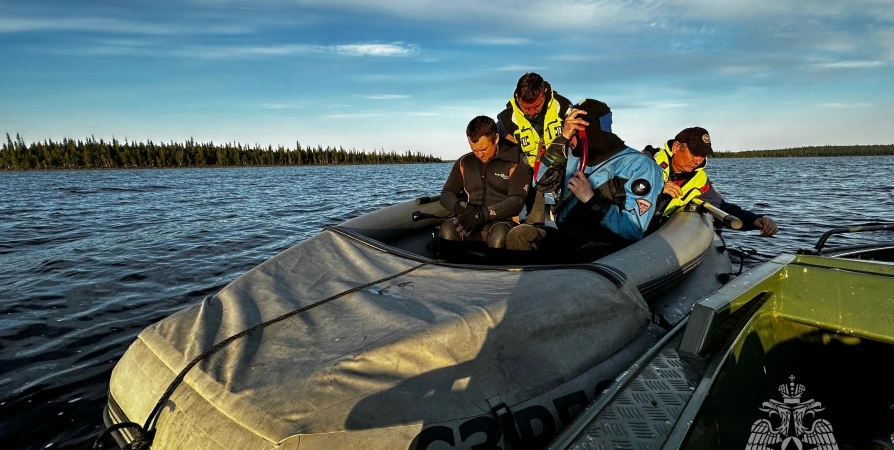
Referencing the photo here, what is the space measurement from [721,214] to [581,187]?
1991mm

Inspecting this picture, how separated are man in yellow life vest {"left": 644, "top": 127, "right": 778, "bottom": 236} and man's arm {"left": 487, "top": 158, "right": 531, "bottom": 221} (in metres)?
1.71

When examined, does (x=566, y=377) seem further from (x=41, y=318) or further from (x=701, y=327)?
(x=41, y=318)

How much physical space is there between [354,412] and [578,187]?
2.81 m

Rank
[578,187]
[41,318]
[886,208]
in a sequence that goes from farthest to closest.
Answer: [886,208] < [41,318] < [578,187]

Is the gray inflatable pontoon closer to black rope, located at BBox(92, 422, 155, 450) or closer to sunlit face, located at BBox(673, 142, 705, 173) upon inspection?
black rope, located at BBox(92, 422, 155, 450)

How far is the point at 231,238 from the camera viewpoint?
9000 millimetres

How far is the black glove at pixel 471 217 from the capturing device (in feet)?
13.2

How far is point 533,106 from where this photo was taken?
4.16 metres

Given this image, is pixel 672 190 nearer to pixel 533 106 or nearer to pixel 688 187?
pixel 688 187

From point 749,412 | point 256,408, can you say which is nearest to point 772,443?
point 749,412

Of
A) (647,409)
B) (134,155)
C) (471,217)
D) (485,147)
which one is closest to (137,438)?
(647,409)

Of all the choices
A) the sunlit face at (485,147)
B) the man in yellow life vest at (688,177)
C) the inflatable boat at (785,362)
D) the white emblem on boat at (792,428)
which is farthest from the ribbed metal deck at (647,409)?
the man in yellow life vest at (688,177)

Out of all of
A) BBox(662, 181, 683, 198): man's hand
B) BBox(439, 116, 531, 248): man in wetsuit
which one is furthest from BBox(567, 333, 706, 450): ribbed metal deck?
BBox(662, 181, 683, 198): man's hand

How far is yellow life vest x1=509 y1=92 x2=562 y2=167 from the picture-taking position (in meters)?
4.50
